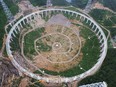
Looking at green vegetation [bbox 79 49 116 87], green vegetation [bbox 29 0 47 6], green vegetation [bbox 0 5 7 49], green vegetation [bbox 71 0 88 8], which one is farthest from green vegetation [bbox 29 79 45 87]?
green vegetation [bbox 71 0 88 8]

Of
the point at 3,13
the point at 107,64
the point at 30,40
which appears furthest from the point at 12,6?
the point at 107,64

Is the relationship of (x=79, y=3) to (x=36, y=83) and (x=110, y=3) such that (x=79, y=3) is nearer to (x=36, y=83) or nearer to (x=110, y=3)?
(x=110, y=3)

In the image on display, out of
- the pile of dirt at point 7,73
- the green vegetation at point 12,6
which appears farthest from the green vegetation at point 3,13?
the pile of dirt at point 7,73

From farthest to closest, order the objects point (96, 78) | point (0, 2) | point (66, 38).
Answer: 1. point (0, 2)
2. point (66, 38)
3. point (96, 78)

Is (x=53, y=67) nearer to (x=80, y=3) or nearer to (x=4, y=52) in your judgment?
(x=4, y=52)

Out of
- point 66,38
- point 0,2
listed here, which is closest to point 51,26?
point 66,38

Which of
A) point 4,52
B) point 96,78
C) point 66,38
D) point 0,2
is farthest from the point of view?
point 0,2

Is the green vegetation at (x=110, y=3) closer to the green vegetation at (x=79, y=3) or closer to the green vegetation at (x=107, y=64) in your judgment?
the green vegetation at (x=107, y=64)
